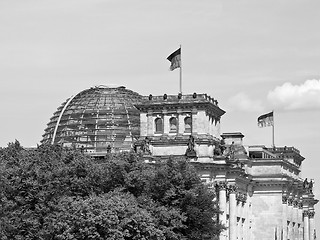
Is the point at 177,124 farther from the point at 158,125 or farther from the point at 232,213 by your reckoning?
the point at 232,213

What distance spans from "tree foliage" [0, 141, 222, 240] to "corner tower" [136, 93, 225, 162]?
3136 cm

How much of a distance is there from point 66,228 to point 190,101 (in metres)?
57.9

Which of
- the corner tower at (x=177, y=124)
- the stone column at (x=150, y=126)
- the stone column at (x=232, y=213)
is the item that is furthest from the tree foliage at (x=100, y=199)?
the stone column at (x=232, y=213)

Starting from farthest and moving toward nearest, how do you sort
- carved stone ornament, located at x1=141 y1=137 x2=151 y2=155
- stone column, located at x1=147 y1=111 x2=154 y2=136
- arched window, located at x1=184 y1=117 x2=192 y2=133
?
1. stone column, located at x1=147 y1=111 x2=154 y2=136
2. arched window, located at x1=184 y1=117 x2=192 y2=133
3. carved stone ornament, located at x1=141 y1=137 x2=151 y2=155

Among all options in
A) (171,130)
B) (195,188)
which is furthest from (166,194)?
(171,130)

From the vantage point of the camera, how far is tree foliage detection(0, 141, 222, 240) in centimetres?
13188

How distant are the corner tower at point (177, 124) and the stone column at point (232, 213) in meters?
7.93

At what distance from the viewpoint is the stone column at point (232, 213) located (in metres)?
188

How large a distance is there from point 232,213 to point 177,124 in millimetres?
16006

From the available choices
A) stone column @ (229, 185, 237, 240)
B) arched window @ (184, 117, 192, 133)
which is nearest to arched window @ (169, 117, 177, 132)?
arched window @ (184, 117, 192, 133)

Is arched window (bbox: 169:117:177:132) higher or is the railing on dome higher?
the railing on dome

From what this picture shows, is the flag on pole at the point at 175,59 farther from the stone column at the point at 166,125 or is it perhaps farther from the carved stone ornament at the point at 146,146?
the carved stone ornament at the point at 146,146

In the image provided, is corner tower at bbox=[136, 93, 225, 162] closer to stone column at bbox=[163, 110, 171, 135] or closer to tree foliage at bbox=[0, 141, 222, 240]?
stone column at bbox=[163, 110, 171, 135]

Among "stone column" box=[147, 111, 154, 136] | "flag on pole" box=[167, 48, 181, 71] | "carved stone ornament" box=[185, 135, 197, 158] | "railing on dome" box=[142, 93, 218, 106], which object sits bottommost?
"carved stone ornament" box=[185, 135, 197, 158]
